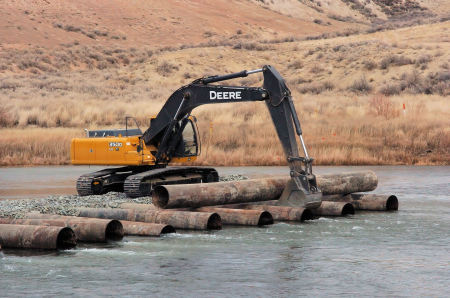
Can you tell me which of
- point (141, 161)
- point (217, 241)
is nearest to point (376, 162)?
point (141, 161)

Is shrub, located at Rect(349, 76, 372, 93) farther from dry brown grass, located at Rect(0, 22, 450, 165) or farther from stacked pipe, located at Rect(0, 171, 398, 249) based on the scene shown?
stacked pipe, located at Rect(0, 171, 398, 249)

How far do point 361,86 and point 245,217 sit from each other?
4165cm

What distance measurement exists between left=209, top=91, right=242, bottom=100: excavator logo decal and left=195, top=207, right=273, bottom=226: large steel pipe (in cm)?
307

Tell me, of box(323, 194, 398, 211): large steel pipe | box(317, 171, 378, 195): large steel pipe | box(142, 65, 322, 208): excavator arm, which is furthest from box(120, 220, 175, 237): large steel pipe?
box(323, 194, 398, 211): large steel pipe

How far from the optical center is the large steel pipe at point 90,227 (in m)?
15.8

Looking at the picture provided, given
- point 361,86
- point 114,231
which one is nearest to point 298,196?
point 114,231

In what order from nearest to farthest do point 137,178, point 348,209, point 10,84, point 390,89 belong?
point 348,209 < point 137,178 < point 390,89 < point 10,84

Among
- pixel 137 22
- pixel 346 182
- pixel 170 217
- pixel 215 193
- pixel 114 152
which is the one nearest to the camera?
pixel 170 217

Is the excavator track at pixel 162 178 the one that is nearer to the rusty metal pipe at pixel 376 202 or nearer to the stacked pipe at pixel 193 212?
the stacked pipe at pixel 193 212

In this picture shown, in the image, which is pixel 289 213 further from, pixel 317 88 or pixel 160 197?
pixel 317 88

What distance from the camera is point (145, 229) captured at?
1662 cm

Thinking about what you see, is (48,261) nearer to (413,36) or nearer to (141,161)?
(141,161)

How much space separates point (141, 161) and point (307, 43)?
56.7 meters

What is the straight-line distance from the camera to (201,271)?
41.8 ft
